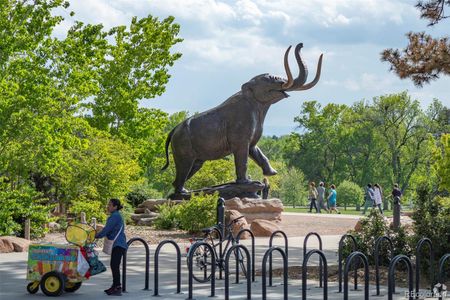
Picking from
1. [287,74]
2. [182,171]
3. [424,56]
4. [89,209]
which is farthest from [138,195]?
[424,56]

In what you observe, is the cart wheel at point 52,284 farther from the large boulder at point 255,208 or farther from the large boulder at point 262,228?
the large boulder at point 255,208

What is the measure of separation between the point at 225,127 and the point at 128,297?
566 inches

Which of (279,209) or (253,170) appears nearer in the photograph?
(279,209)

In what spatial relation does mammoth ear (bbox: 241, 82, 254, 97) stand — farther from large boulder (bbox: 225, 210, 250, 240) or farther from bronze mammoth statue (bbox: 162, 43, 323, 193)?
large boulder (bbox: 225, 210, 250, 240)

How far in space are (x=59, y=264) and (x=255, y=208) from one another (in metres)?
13.3

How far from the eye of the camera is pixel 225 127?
2497 centimetres

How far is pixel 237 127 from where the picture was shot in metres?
24.7

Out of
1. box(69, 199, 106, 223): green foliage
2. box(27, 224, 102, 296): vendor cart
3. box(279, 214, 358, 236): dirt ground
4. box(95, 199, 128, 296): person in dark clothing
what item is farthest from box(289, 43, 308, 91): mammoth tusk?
box(27, 224, 102, 296): vendor cart

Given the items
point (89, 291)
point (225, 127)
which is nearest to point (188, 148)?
point (225, 127)

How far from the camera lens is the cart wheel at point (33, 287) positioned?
441 inches

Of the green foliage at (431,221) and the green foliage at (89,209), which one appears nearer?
the green foliage at (431,221)

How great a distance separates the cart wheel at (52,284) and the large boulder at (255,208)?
12421 millimetres

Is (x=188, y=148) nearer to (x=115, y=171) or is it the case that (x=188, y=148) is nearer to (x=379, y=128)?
(x=115, y=171)

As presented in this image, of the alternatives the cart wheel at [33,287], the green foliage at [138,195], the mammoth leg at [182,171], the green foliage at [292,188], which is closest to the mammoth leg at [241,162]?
the mammoth leg at [182,171]
